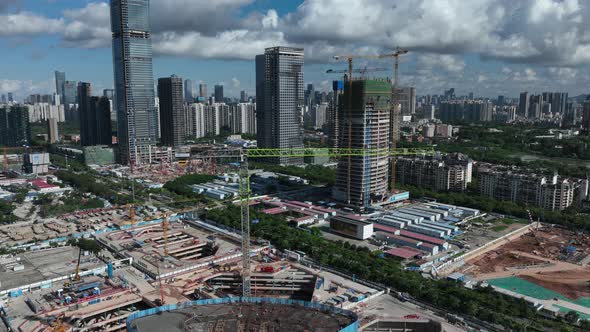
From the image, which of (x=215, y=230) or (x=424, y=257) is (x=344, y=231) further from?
(x=215, y=230)

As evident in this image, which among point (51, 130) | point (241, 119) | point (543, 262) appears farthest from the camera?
point (241, 119)

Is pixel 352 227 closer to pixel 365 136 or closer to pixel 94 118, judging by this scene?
pixel 365 136

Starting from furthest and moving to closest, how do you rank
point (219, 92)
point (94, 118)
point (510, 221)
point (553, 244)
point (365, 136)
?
point (219, 92), point (94, 118), point (365, 136), point (510, 221), point (553, 244)

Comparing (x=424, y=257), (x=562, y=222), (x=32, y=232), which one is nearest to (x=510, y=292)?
(x=424, y=257)

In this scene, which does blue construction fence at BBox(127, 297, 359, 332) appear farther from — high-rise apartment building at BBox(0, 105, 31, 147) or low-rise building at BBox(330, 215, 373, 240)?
high-rise apartment building at BBox(0, 105, 31, 147)

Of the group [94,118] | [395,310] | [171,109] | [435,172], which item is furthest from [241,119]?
[395,310]

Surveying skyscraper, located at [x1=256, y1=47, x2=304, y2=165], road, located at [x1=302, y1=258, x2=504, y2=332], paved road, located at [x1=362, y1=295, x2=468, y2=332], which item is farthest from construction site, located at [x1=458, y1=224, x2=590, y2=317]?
skyscraper, located at [x1=256, y1=47, x2=304, y2=165]

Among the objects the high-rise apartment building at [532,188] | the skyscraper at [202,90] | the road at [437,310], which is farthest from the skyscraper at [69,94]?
the road at [437,310]
